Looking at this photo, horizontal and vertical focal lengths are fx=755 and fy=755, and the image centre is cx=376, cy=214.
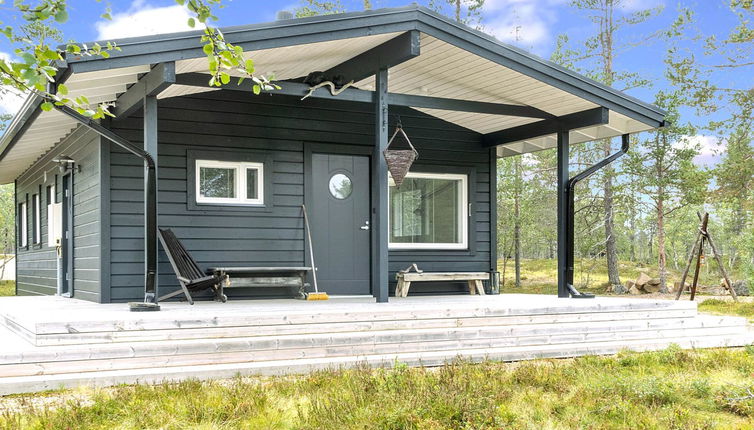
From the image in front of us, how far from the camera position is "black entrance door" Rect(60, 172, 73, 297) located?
31.4 ft

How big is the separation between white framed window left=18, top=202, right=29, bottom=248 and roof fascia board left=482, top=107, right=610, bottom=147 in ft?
28.3

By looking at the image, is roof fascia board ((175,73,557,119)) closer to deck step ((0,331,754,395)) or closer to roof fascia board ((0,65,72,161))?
roof fascia board ((0,65,72,161))

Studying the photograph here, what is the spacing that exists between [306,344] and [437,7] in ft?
52.8

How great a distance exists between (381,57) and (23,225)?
9.68 meters

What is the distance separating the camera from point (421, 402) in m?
4.52

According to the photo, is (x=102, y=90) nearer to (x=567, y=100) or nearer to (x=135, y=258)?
(x=135, y=258)

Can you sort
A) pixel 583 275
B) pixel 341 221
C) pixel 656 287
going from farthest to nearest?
pixel 583 275
pixel 656 287
pixel 341 221

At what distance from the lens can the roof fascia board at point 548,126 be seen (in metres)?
8.48

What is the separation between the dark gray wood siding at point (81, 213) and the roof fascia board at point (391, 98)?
5.52 feet

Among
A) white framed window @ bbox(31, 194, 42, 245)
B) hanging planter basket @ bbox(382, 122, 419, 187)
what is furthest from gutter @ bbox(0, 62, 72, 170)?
hanging planter basket @ bbox(382, 122, 419, 187)

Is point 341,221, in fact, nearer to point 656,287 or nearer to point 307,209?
point 307,209

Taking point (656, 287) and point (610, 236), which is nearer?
point (656, 287)

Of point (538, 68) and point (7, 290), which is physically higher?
point (538, 68)

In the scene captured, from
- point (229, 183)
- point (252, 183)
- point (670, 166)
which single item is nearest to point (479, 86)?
point (252, 183)
